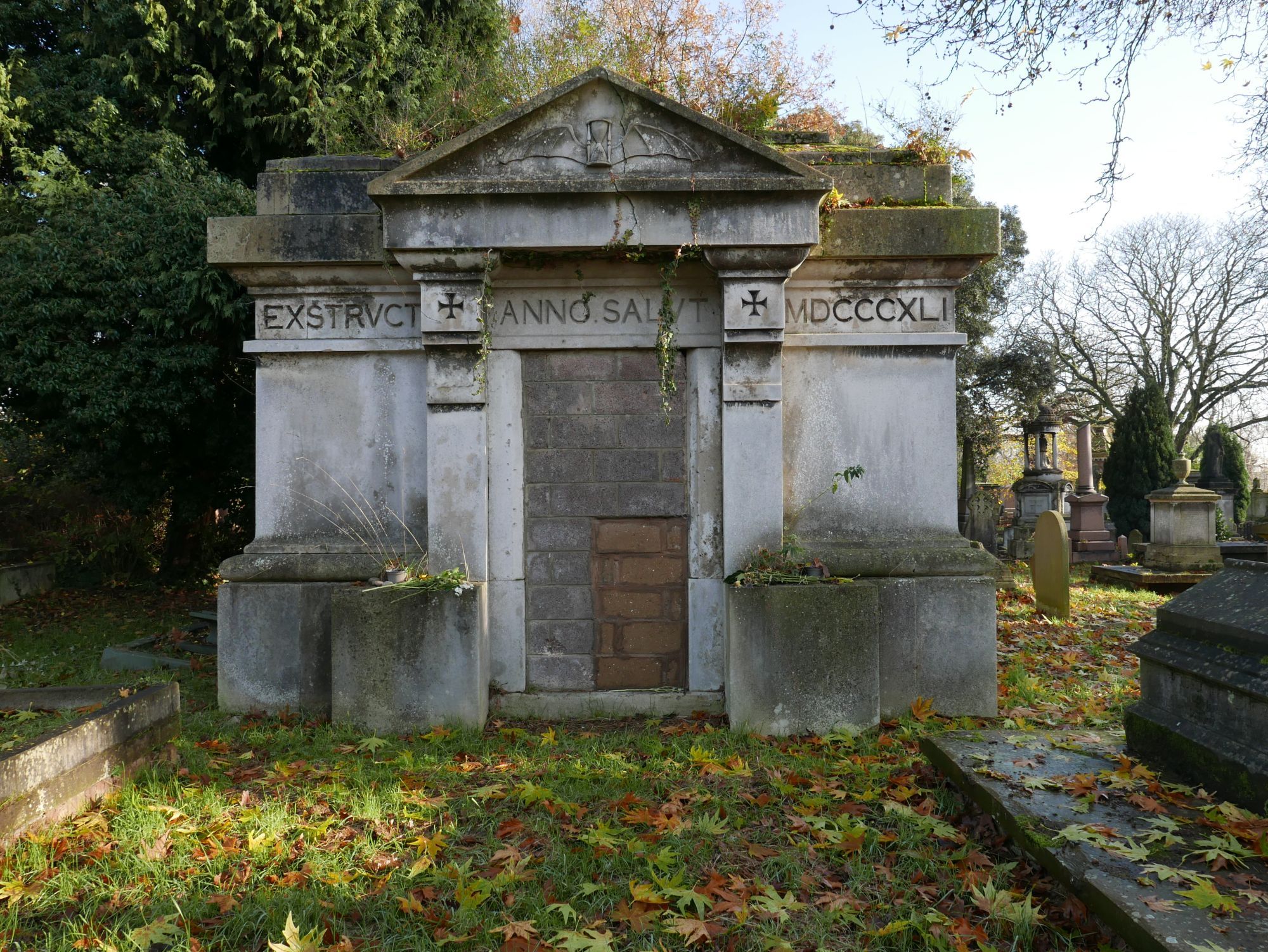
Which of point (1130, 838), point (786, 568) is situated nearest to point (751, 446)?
point (786, 568)

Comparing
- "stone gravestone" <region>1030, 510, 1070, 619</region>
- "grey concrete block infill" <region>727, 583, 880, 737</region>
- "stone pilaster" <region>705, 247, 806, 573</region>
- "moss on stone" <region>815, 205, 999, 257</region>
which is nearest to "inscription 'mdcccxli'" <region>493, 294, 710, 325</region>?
"stone pilaster" <region>705, 247, 806, 573</region>

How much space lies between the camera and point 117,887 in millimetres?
3174

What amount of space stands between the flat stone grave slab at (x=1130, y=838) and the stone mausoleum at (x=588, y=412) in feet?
6.11

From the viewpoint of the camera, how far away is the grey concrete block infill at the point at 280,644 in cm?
562

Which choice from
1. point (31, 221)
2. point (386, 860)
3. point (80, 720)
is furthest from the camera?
point (31, 221)

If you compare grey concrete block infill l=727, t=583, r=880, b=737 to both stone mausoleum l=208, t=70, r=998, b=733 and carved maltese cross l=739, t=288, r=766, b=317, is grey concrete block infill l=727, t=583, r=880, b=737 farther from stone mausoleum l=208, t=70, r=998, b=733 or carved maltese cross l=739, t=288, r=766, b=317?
carved maltese cross l=739, t=288, r=766, b=317

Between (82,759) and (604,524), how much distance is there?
317 cm

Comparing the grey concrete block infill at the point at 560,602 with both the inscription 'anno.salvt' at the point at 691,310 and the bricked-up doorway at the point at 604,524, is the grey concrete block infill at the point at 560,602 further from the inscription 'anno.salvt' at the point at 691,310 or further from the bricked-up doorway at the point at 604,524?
the inscription 'anno.salvt' at the point at 691,310

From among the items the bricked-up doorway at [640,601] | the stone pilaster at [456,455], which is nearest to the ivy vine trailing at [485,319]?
the stone pilaster at [456,455]

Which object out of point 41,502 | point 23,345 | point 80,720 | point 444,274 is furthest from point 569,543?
point 41,502

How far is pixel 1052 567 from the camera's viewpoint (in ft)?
29.4

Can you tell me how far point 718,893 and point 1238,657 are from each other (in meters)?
2.12

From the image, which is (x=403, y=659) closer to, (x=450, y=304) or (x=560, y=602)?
(x=560, y=602)

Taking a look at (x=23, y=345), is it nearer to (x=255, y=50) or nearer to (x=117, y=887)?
(x=255, y=50)
